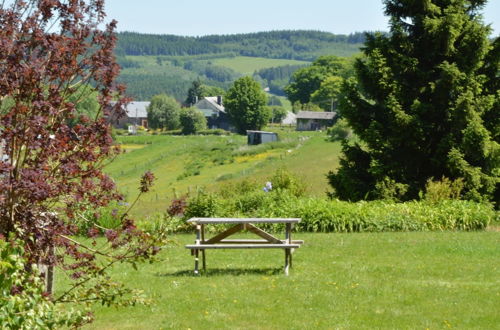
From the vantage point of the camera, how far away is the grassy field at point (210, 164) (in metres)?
48.2

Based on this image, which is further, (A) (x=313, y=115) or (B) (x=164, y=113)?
(B) (x=164, y=113)

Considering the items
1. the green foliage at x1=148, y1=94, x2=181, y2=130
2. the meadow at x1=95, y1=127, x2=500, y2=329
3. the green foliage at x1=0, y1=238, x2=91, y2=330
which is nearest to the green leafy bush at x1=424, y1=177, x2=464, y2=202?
the meadow at x1=95, y1=127, x2=500, y2=329

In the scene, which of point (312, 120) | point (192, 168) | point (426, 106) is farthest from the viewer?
point (312, 120)

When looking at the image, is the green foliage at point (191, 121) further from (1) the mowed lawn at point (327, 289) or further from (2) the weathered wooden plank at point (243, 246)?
(2) the weathered wooden plank at point (243, 246)

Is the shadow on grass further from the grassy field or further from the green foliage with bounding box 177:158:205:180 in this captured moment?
Answer: the green foliage with bounding box 177:158:205:180

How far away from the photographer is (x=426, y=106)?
77.0 ft

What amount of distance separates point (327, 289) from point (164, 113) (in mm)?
122137

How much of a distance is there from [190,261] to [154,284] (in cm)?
245

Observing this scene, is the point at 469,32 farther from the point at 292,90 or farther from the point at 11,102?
the point at 292,90

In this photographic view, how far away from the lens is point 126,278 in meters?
12.9

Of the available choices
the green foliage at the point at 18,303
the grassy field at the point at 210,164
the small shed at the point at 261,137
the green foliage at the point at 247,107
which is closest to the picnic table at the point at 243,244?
the green foliage at the point at 18,303

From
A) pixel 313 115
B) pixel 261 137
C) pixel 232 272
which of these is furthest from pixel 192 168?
pixel 313 115

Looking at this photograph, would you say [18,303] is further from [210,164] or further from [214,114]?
[214,114]

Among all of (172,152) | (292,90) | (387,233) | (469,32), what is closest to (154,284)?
(387,233)
